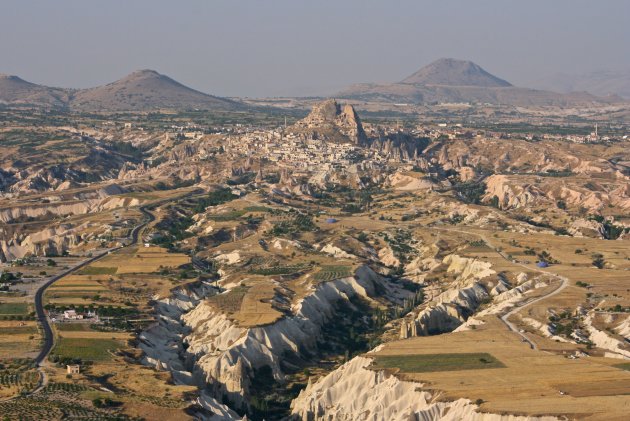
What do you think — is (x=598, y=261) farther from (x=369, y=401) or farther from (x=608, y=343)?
(x=369, y=401)

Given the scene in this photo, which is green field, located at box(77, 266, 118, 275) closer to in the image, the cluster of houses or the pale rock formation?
the cluster of houses

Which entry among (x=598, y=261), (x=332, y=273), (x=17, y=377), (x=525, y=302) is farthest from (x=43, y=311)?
(x=598, y=261)

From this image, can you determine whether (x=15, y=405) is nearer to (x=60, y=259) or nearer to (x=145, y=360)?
(x=145, y=360)

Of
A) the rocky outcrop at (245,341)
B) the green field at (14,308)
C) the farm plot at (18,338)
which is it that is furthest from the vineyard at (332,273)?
the farm plot at (18,338)

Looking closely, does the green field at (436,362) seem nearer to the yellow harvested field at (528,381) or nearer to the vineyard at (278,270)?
the yellow harvested field at (528,381)

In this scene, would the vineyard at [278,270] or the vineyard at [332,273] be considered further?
the vineyard at [278,270]

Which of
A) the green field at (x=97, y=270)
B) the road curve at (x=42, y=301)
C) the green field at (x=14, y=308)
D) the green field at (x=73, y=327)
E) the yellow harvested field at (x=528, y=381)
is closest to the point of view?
the yellow harvested field at (x=528, y=381)

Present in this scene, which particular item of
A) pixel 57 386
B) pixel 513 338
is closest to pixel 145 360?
pixel 57 386

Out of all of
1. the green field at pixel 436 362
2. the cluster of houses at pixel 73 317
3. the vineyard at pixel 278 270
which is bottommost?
the vineyard at pixel 278 270

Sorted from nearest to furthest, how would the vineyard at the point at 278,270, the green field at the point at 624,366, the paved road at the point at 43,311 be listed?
the green field at the point at 624,366, the paved road at the point at 43,311, the vineyard at the point at 278,270
